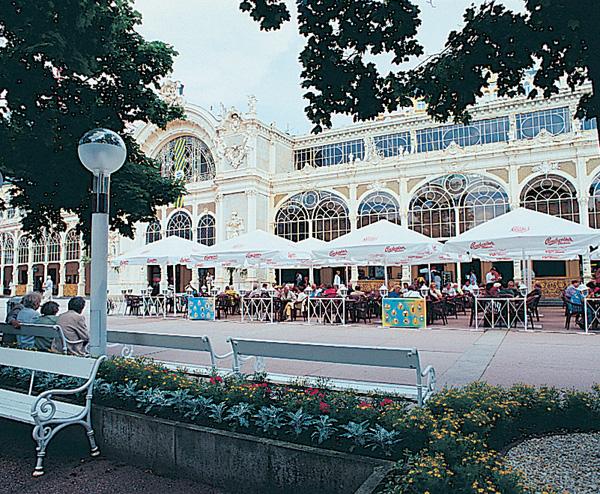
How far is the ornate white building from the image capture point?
24.8m

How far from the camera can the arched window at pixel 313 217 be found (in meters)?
30.2

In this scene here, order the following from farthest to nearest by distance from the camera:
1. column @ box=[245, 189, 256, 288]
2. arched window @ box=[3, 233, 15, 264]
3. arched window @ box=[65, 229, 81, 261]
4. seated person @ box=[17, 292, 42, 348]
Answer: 1. arched window @ box=[3, 233, 15, 264]
2. arched window @ box=[65, 229, 81, 261]
3. column @ box=[245, 189, 256, 288]
4. seated person @ box=[17, 292, 42, 348]

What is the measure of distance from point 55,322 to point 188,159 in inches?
1216

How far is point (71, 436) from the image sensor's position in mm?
4551

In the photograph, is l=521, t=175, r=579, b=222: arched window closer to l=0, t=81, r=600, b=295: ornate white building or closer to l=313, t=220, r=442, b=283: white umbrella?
l=0, t=81, r=600, b=295: ornate white building

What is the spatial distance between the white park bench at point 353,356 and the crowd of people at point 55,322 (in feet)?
8.83

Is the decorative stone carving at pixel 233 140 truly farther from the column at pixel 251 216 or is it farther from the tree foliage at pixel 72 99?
the tree foliage at pixel 72 99

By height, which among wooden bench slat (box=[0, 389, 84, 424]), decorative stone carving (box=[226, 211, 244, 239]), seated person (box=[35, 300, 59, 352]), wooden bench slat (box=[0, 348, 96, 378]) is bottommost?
wooden bench slat (box=[0, 389, 84, 424])

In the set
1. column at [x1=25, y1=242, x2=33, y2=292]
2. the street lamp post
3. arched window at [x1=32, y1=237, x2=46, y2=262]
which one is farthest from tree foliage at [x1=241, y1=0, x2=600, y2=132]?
column at [x1=25, y1=242, x2=33, y2=292]

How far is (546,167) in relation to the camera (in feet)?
80.2

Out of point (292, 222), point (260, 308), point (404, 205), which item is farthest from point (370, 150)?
point (260, 308)

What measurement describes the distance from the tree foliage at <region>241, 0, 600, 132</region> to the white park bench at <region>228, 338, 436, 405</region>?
2.63 metres

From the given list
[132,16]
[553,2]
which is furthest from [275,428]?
[132,16]

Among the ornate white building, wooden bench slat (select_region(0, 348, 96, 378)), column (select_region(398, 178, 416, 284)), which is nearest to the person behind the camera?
wooden bench slat (select_region(0, 348, 96, 378))
